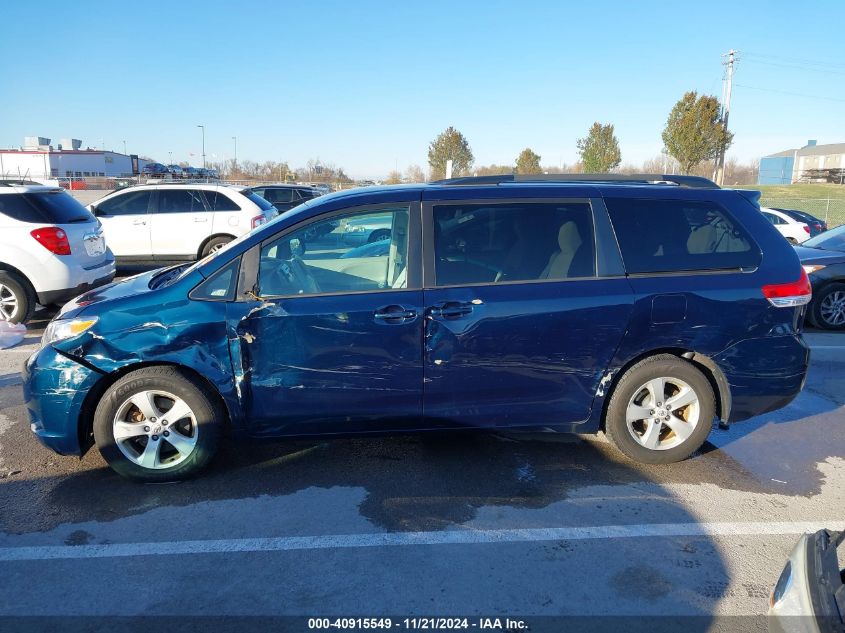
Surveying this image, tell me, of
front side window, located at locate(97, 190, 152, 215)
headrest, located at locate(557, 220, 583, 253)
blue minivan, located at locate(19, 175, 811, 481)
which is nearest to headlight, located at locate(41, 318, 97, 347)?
blue minivan, located at locate(19, 175, 811, 481)

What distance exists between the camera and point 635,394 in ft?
13.5

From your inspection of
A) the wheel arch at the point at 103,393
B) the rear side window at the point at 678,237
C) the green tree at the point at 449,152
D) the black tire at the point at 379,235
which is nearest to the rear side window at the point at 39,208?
the wheel arch at the point at 103,393

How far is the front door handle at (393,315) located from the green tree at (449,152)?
42975mm

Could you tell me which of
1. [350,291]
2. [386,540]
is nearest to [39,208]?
[350,291]

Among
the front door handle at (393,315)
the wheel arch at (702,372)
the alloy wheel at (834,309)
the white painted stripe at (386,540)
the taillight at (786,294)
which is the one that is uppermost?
the taillight at (786,294)

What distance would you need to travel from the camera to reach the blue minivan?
148 inches

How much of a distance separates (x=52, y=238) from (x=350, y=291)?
5570mm

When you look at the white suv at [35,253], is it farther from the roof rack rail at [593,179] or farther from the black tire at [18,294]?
the roof rack rail at [593,179]

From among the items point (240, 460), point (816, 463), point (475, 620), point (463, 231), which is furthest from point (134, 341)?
point (816, 463)

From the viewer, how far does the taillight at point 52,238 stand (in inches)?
302

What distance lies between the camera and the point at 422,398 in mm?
3918

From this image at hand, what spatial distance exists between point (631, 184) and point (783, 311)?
4.21 feet

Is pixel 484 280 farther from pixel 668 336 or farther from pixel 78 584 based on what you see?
pixel 78 584

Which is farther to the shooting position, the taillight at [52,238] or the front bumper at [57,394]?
the taillight at [52,238]
